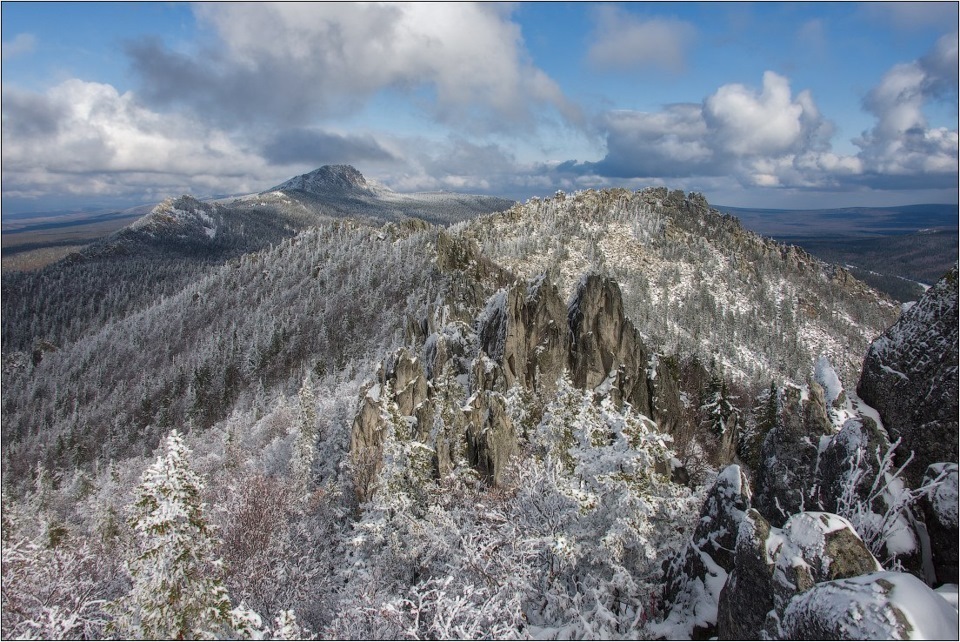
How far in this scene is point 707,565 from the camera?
43.2 feet


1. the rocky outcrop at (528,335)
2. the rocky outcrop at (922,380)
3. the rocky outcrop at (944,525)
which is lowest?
the rocky outcrop at (528,335)

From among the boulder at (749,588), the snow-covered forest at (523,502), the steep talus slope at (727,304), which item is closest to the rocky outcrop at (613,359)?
the snow-covered forest at (523,502)

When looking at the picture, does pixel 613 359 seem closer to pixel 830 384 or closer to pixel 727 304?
pixel 830 384

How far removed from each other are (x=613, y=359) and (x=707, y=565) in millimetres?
33881

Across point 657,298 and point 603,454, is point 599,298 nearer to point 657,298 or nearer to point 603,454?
point 603,454

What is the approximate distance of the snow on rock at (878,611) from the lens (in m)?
7.20

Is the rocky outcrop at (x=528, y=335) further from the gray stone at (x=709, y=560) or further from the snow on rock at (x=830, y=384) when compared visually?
the gray stone at (x=709, y=560)

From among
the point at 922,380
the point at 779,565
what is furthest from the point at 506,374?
the point at 779,565

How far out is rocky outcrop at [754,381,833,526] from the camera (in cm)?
1445

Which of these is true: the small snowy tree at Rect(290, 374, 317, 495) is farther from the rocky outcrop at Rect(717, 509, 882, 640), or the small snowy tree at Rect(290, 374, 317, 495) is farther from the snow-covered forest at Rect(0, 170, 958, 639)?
the rocky outcrop at Rect(717, 509, 882, 640)

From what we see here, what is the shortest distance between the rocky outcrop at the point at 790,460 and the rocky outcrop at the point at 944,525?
3623 millimetres

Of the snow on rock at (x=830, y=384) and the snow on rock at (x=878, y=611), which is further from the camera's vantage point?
the snow on rock at (x=830, y=384)

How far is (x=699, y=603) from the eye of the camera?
12609 millimetres

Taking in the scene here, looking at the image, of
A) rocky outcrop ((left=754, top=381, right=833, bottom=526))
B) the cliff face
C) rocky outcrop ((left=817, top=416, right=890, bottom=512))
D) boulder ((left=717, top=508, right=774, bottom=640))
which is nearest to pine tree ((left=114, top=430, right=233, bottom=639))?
boulder ((left=717, top=508, right=774, bottom=640))
